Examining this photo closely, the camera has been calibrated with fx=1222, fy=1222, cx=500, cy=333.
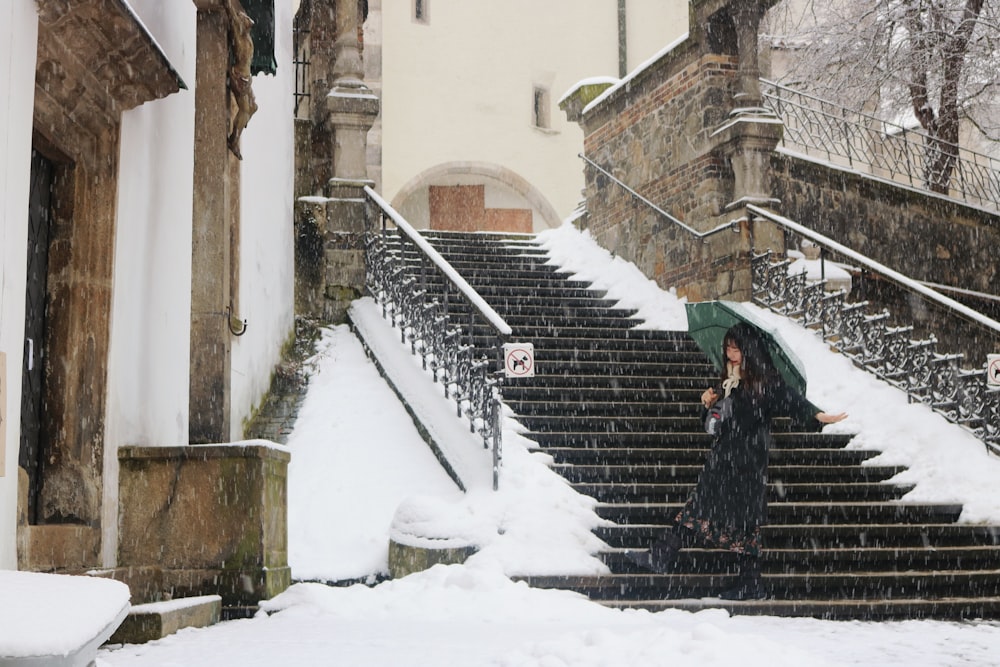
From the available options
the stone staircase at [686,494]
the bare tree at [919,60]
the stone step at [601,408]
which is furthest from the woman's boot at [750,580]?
the bare tree at [919,60]

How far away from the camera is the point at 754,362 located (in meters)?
6.89

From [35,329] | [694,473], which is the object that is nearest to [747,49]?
[694,473]

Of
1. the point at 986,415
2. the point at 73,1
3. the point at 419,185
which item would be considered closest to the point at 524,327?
the point at 986,415

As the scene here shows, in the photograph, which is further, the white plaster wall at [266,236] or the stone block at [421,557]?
the white plaster wall at [266,236]

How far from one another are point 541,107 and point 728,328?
19855mm

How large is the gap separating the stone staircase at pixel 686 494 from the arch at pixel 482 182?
13.2 m

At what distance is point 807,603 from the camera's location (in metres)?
6.80

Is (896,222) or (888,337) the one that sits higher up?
(896,222)

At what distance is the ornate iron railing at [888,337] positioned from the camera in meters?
9.81

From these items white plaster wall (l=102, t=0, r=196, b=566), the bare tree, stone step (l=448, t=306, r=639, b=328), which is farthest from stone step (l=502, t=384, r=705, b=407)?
the bare tree

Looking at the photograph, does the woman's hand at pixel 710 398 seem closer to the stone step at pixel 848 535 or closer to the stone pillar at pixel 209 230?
the stone step at pixel 848 535

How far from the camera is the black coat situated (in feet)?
22.3

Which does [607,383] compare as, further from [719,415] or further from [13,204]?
[13,204]

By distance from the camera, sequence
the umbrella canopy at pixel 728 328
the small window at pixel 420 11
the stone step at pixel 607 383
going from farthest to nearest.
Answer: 1. the small window at pixel 420 11
2. the stone step at pixel 607 383
3. the umbrella canopy at pixel 728 328
